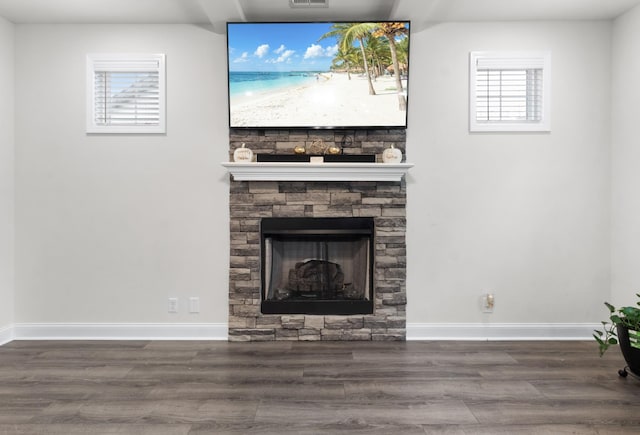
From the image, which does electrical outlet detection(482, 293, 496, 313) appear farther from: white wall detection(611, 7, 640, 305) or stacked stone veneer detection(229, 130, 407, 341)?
white wall detection(611, 7, 640, 305)

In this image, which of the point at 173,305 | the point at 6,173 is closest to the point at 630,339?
the point at 173,305

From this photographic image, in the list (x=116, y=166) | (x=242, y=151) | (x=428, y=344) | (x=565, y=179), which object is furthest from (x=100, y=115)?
(x=565, y=179)

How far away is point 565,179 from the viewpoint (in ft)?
12.1

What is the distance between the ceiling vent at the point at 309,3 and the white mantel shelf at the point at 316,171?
3.94 feet

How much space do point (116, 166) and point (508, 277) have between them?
3.38m

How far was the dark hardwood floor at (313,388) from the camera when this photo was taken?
7.30ft

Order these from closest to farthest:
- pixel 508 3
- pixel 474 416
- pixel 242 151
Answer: pixel 474 416 → pixel 508 3 → pixel 242 151

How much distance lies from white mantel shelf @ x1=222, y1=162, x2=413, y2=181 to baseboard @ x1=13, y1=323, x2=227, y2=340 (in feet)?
4.23

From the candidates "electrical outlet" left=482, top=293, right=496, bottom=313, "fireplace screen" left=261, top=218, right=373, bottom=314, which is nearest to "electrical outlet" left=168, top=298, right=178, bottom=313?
"fireplace screen" left=261, top=218, right=373, bottom=314

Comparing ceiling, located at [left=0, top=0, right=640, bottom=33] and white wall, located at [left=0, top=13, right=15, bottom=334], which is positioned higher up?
ceiling, located at [left=0, top=0, right=640, bottom=33]

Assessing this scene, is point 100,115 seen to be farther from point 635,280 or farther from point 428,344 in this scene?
point 635,280

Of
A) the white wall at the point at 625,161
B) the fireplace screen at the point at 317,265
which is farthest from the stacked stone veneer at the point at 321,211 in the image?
the white wall at the point at 625,161

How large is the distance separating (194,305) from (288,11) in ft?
8.20

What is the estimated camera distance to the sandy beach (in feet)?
11.7
